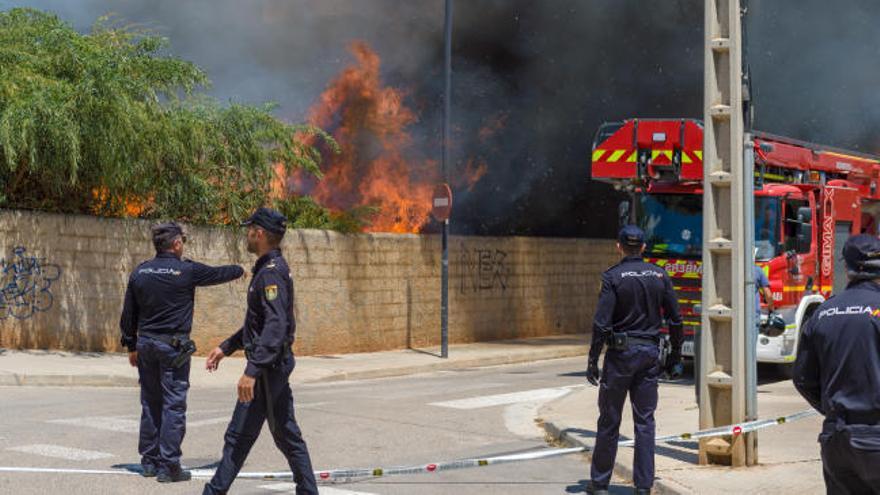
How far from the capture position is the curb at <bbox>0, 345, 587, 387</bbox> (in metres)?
13.9

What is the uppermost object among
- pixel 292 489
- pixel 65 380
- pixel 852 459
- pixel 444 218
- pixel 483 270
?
pixel 444 218

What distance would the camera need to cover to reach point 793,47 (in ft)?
98.0

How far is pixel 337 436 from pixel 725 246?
3.81m

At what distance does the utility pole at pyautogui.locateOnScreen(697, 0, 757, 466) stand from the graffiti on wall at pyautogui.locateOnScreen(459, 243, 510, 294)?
1348 cm

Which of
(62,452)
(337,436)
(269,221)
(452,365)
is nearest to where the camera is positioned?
(269,221)

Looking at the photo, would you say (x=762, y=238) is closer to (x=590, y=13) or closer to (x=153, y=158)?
(x=153, y=158)

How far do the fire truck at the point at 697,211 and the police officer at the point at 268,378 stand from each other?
29.4ft

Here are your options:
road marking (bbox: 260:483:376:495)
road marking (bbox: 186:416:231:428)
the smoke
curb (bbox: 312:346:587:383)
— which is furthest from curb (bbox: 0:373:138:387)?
the smoke

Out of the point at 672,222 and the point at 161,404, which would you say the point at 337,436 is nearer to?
the point at 161,404

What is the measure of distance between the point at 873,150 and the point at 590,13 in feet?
30.3

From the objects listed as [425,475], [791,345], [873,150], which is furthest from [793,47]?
[425,475]

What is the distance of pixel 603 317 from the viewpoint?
790 centimetres

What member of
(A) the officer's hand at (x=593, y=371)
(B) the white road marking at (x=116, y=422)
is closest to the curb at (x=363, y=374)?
(B) the white road marking at (x=116, y=422)

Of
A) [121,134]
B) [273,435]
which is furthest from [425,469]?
[121,134]
